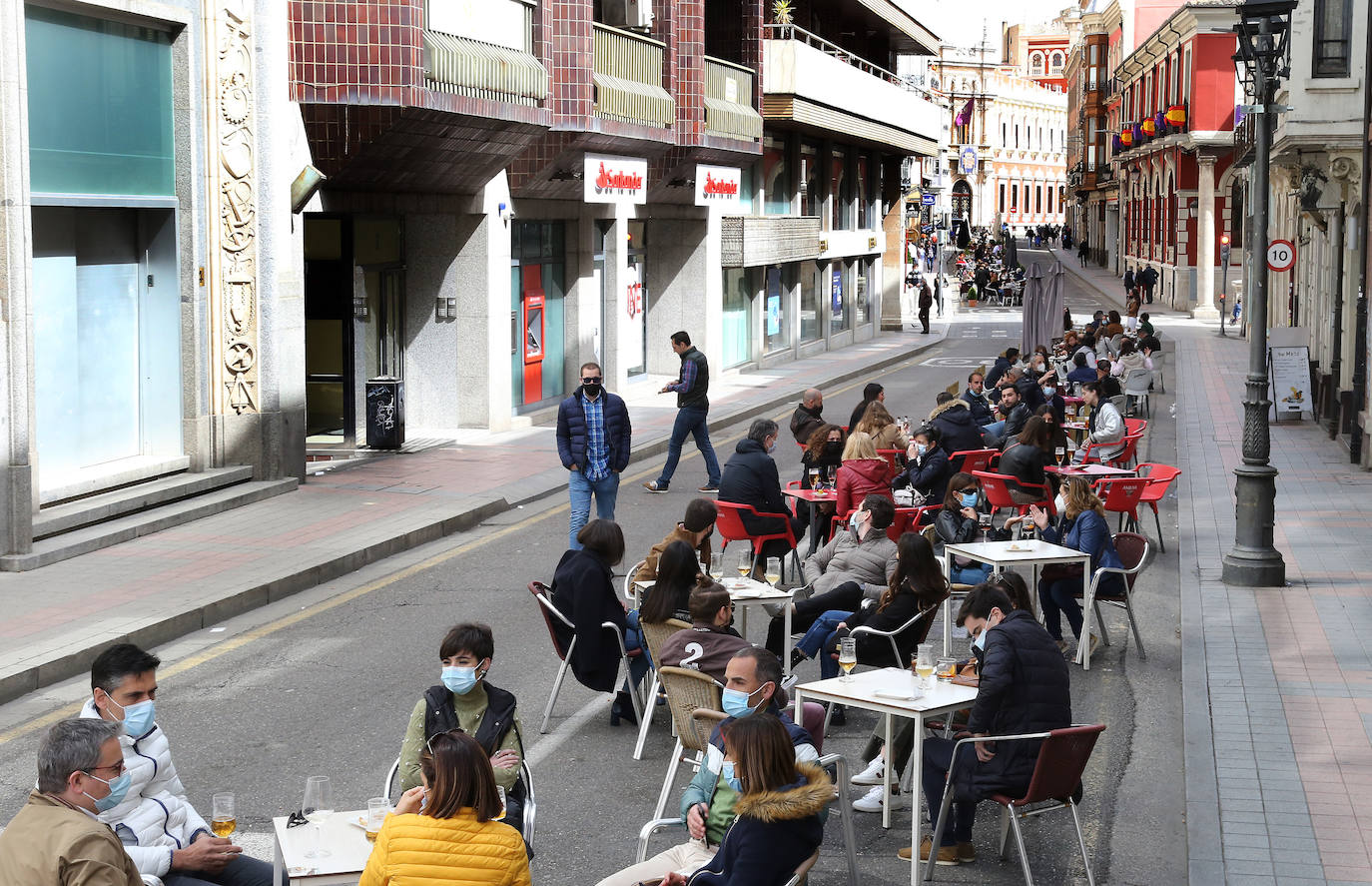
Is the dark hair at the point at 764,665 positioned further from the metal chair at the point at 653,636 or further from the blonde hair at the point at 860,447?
the blonde hair at the point at 860,447

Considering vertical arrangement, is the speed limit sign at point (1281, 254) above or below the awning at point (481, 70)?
below

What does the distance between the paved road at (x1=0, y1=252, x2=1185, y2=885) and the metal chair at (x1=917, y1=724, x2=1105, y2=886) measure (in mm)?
250

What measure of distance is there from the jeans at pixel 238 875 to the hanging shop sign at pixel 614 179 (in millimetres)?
19653

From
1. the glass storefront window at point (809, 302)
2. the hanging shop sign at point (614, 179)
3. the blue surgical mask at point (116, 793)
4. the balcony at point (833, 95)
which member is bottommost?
the blue surgical mask at point (116, 793)

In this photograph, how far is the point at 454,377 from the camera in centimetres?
2339

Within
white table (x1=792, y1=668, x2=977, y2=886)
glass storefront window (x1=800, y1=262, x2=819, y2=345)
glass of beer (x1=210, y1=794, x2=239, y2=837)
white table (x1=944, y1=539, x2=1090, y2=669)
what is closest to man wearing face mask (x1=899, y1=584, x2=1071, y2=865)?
white table (x1=792, y1=668, x2=977, y2=886)

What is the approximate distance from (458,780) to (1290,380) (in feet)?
77.5

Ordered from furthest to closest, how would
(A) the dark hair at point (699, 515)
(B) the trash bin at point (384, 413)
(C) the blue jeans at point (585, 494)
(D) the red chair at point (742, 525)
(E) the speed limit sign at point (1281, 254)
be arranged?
(E) the speed limit sign at point (1281, 254), (B) the trash bin at point (384, 413), (C) the blue jeans at point (585, 494), (D) the red chair at point (742, 525), (A) the dark hair at point (699, 515)

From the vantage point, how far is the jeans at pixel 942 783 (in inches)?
295

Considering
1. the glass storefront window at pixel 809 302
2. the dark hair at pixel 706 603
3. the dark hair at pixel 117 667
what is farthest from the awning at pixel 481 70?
the glass storefront window at pixel 809 302

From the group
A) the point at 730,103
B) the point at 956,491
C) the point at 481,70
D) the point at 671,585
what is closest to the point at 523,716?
the point at 671,585

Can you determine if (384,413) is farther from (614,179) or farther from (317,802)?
(317,802)

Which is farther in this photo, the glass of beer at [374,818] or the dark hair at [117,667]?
the dark hair at [117,667]

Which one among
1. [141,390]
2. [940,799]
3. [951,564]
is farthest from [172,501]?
[940,799]
